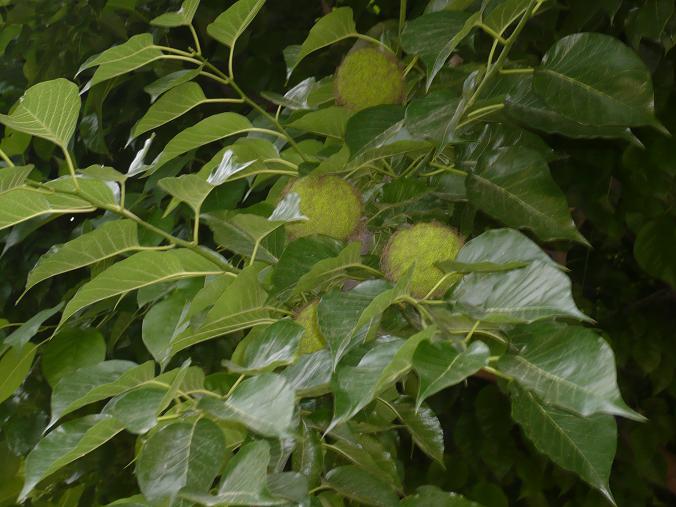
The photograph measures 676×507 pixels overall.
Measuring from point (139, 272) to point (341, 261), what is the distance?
6.2 inches

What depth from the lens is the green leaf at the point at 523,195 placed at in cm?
65

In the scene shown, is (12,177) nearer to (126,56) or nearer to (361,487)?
(126,56)

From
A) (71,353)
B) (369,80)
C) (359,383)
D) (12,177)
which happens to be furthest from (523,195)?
(71,353)

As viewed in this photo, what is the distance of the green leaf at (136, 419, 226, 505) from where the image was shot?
476mm

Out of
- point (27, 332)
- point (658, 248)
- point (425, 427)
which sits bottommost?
point (658, 248)

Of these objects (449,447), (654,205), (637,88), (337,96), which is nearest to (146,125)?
(337,96)

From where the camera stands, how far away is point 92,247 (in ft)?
2.04

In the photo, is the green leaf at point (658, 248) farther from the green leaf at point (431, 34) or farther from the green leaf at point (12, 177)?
the green leaf at point (12, 177)

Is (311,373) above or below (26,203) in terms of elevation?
below

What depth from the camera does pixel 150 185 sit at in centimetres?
108

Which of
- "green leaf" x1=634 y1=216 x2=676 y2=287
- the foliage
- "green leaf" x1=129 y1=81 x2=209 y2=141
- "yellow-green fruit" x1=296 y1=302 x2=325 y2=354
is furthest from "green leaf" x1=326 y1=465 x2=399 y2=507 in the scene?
"green leaf" x1=634 y1=216 x2=676 y2=287

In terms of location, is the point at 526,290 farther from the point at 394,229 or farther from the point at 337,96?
the point at 337,96

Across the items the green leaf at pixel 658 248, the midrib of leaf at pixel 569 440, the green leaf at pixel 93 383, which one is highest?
the green leaf at pixel 93 383

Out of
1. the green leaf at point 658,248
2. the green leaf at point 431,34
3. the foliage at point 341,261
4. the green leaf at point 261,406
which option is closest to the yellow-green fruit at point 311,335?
the foliage at point 341,261
